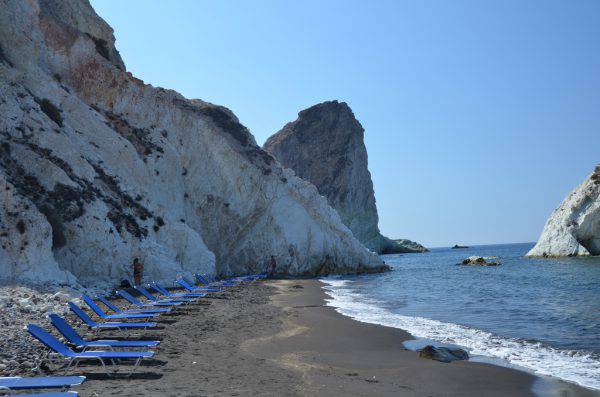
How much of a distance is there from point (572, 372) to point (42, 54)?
30.4 m

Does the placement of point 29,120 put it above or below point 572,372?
above

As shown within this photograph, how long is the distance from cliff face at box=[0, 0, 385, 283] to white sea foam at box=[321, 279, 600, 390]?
420 inches

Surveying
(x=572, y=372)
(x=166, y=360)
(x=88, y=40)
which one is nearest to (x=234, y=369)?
(x=166, y=360)

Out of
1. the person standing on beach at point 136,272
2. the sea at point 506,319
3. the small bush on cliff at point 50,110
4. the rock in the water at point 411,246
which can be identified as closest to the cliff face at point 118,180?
the small bush on cliff at point 50,110

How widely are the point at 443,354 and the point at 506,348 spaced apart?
7.01ft

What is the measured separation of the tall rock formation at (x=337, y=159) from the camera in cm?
9725

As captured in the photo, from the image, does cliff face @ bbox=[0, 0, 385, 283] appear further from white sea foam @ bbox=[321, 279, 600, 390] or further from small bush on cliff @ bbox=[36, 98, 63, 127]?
white sea foam @ bbox=[321, 279, 600, 390]

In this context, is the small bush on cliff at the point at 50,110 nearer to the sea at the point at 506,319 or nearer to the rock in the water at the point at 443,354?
the sea at the point at 506,319

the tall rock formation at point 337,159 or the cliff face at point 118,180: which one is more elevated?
the tall rock formation at point 337,159

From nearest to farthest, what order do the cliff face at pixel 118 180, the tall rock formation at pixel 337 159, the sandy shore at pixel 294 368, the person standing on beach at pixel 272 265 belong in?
the sandy shore at pixel 294 368 < the cliff face at pixel 118 180 < the person standing on beach at pixel 272 265 < the tall rock formation at pixel 337 159

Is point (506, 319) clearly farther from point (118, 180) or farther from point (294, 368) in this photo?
point (118, 180)

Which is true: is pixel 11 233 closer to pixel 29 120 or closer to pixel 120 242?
pixel 120 242

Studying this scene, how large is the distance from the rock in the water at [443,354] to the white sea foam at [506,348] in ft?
2.28

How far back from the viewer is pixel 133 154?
1147 inches
